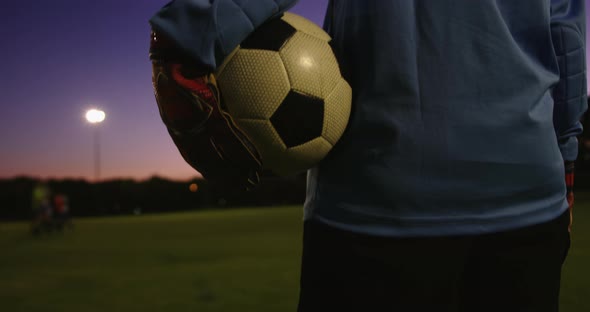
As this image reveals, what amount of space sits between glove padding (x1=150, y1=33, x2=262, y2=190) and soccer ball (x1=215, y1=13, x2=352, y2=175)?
0.04 metres

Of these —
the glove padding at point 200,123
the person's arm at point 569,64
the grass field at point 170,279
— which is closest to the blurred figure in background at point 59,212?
the grass field at point 170,279

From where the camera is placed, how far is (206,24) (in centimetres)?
107

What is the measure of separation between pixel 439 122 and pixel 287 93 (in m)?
0.42

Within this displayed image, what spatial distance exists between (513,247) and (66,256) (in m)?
7.88

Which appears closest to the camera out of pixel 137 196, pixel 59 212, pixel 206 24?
pixel 206 24

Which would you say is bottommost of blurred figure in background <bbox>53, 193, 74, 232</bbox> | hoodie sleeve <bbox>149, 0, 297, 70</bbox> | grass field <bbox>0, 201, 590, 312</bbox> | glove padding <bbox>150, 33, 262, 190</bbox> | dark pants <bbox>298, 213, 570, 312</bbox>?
blurred figure in background <bbox>53, 193, 74, 232</bbox>

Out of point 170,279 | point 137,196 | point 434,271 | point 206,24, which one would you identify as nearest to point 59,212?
point 170,279

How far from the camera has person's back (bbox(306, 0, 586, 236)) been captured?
46.1 inches

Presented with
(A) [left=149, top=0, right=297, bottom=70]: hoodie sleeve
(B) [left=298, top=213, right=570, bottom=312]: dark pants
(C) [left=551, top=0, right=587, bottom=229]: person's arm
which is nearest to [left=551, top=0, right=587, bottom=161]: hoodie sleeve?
(C) [left=551, top=0, right=587, bottom=229]: person's arm

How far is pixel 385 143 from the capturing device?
118cm

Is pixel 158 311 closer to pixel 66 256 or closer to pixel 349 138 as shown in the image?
pixel 349 138

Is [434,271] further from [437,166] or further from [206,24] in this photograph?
[206,24]

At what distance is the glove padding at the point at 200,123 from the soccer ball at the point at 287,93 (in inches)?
1.4

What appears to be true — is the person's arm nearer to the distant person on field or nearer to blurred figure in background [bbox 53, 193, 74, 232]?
the distant person on field
